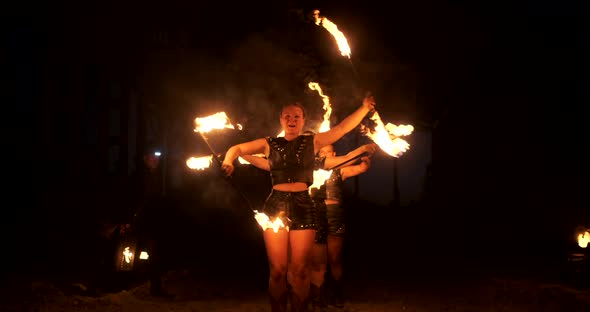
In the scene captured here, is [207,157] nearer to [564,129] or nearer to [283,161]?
[283,161]

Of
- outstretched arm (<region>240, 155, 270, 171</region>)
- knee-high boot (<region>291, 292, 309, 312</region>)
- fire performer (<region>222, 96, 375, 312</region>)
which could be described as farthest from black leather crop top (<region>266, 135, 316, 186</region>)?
knee-high boot (<region>291, 292, 309, 312</region>)

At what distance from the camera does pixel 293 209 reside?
5004mm

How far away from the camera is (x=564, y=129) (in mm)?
13641

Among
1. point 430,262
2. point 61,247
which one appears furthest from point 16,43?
point 430,262

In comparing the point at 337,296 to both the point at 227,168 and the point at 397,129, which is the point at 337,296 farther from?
the point at 227,168

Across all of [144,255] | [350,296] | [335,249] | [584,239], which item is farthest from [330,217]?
[584,239]

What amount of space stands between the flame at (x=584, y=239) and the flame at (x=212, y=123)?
29.5 feet

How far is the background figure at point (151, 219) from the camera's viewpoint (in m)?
7.60

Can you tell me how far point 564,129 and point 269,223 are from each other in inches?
461

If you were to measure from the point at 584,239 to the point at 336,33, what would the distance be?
323 inches

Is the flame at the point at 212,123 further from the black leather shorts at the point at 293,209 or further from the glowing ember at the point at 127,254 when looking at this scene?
the glowing ember at the point at 127,254

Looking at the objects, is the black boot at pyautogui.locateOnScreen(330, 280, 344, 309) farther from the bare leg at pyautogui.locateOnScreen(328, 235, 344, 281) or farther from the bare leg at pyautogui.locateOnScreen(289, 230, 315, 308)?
the bare leg at pyautogui.locateOnScreen(289, 230, 315, 308)

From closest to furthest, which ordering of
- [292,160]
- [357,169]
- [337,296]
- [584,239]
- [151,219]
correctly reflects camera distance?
[292,160] → [357,169] → [337,296] → [151,219] → [584,239]

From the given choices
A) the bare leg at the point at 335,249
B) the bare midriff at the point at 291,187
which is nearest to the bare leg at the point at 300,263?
the bare midriff at the point at 291,187
